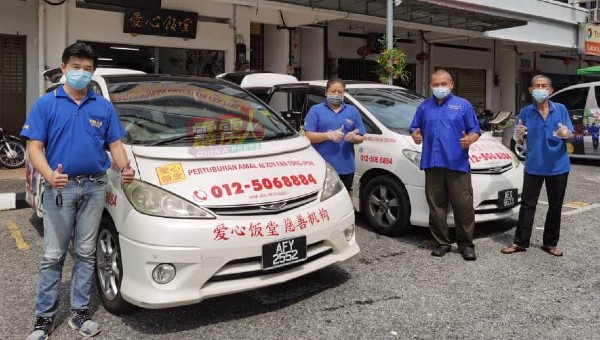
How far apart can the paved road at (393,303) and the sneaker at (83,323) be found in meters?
0.06

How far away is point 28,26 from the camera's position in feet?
32.0

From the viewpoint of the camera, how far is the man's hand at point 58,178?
277cm

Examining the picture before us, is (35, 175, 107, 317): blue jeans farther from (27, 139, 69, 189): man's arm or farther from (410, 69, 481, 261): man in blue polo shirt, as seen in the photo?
(410, 69, 481, 261): man in blue polo shirt

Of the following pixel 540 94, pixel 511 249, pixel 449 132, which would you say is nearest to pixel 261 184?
pixel 449 132

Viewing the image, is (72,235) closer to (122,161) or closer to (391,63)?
(122,161)

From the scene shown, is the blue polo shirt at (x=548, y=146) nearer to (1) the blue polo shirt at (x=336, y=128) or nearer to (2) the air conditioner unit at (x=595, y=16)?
(1) the blue polo shirt at (x=336, y=128)

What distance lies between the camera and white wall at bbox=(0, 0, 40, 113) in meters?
9.52

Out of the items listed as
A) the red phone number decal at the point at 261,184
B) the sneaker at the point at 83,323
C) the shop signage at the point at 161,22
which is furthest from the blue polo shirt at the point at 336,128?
the shop signage at the point at 161,22

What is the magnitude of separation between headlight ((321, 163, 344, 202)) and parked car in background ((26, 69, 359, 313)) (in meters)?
0.01

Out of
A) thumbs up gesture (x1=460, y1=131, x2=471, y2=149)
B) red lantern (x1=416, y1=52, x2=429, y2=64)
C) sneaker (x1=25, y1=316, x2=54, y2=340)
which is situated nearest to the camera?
sneaker (x1=25, y1=316, x2=54, y2=340)

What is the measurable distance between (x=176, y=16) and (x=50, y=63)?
2.49m

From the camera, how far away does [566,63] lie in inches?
870

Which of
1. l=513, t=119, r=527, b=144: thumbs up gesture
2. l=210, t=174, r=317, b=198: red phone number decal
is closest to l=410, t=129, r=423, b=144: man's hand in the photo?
l=513, t=119, r=527, b=144: thumbs up gesture

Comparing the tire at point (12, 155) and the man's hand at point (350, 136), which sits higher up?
the man's hand at point (350, 136)
